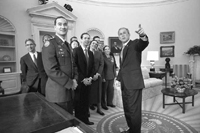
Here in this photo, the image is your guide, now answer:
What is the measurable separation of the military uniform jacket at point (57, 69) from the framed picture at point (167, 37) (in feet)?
20.9

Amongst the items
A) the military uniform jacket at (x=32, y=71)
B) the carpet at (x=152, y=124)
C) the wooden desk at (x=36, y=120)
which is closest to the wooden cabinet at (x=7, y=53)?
the military uniform jacket at (x=32, y=71)

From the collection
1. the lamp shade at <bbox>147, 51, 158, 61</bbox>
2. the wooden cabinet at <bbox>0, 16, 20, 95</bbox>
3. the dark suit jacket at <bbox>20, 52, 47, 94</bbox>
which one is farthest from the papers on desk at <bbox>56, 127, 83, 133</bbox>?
the lamp shade at <bbox>147, 51, 158, 61</bbox>

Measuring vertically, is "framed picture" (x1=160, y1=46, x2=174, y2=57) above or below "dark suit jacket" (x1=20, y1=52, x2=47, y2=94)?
above

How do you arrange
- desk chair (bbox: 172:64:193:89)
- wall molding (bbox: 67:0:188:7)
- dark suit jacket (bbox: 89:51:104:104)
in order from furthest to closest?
1. wall molding (bbox: 67:0:188:7)
2. desk chair (bbox: 172:64:193:89)
3. dark suit jacket (bbox: 89:51:104:104)

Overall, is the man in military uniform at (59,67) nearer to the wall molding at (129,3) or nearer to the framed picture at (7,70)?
the framed picture at (7,70)

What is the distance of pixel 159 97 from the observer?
4.67 meters

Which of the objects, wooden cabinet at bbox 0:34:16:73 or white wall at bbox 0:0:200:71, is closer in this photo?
wooden cabinet at bbox 0:34:16:73

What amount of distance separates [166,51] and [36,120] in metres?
7.19

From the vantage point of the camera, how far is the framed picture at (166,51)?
22.2 feet

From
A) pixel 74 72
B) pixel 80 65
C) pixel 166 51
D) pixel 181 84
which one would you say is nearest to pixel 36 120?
pixel 74 72

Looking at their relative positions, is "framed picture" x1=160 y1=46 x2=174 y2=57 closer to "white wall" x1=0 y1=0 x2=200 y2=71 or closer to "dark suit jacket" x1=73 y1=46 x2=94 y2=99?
"white wall" x1=0 y1=0 x2=200 y2=71

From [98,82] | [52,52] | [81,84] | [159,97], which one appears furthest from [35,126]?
[159,97]

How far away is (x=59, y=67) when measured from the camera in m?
1.66

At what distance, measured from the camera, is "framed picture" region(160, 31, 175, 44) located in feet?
22.1
